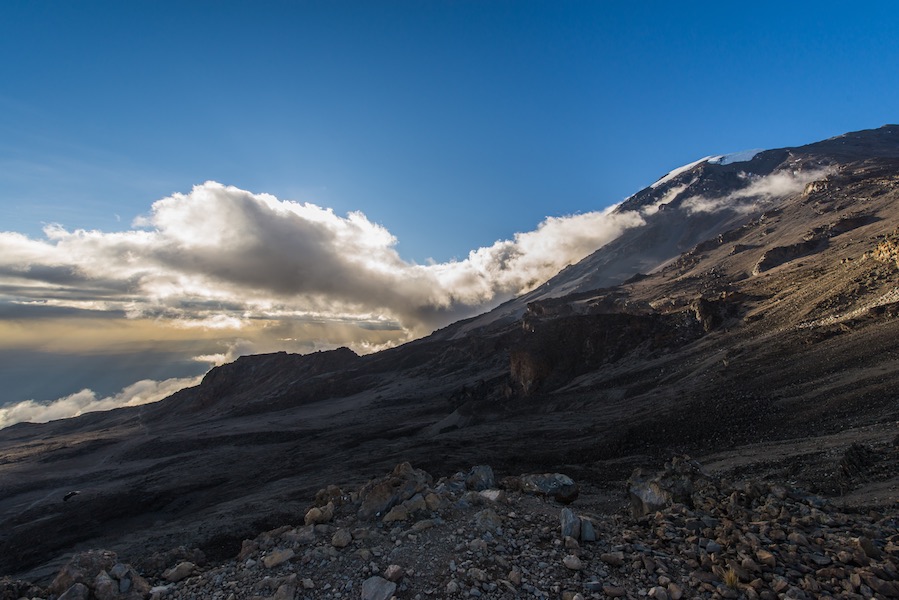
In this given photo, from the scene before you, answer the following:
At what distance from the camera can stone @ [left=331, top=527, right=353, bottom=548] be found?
876 cm

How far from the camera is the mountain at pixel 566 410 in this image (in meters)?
25.8

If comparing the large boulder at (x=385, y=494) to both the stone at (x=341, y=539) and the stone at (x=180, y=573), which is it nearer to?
the stone at (x=341, y=539)

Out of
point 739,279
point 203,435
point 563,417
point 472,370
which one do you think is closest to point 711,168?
point 739,279

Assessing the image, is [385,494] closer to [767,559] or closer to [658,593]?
[658,593]

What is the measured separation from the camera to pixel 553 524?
29.9 feet

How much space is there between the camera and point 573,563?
748 centimetres

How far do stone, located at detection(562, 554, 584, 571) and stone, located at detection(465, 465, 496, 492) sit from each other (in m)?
4.87

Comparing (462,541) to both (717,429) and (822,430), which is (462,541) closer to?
(822,430)

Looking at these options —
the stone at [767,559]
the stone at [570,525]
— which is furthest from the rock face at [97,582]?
the stone at [767,559]

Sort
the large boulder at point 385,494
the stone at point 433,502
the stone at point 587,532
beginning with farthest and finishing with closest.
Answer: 1. the large boulder at point 385,494
2. the stone at point 433,502
3. the stone at point 587,532

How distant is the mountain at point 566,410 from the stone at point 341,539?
42.8ft

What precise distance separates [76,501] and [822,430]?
5865 centimetres

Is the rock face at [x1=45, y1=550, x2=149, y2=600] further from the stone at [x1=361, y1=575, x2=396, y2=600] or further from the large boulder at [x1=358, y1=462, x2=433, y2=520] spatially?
the stone at [x1=361, y1=575, x2=396, y2=600]

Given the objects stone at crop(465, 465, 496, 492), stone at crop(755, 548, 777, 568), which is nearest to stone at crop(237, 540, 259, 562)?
stone at crop(465, 465, 496, 492)
